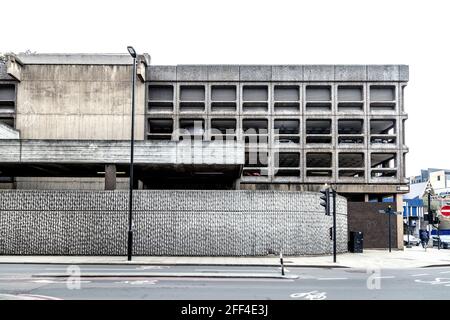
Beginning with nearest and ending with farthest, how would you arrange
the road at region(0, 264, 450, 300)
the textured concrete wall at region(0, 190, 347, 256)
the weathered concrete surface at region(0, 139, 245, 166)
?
the road at region(0, 264, 450, 300) → the textured concrete wall at region(0, 190, 347, 256) → the weathered concrete surface at region(0, 139, 245, 166)

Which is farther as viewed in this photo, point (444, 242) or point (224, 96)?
point (444, 242)

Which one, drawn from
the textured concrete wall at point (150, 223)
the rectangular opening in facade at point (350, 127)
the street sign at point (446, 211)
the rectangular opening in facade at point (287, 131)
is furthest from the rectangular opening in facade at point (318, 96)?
the street sign at point (446, 211)

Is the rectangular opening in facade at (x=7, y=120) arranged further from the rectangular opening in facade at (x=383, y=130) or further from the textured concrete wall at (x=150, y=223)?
the rectangular opening in facade at (x=383, y=130)

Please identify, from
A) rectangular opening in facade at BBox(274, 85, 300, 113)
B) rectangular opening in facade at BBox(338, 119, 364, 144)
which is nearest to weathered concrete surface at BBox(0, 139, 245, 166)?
rectangular opening in facade at BBox(274, 85, 300, 113)

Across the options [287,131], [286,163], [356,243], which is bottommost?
[356,243]

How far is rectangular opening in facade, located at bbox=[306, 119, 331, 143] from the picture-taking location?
135 feet

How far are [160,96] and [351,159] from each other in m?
18.7

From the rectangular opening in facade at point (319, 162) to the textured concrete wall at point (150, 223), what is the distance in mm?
14435

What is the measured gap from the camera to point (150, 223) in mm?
27094

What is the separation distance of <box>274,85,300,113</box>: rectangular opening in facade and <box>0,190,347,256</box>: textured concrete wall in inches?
608

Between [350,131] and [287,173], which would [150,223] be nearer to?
[287,173]

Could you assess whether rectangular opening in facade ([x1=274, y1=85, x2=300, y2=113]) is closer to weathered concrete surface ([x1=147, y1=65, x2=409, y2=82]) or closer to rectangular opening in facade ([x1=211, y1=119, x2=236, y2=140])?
weathered concrete surface ([x1=147, y1=65, x2=409, y2=82])

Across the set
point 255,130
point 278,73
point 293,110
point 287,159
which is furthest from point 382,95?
point 255,130
